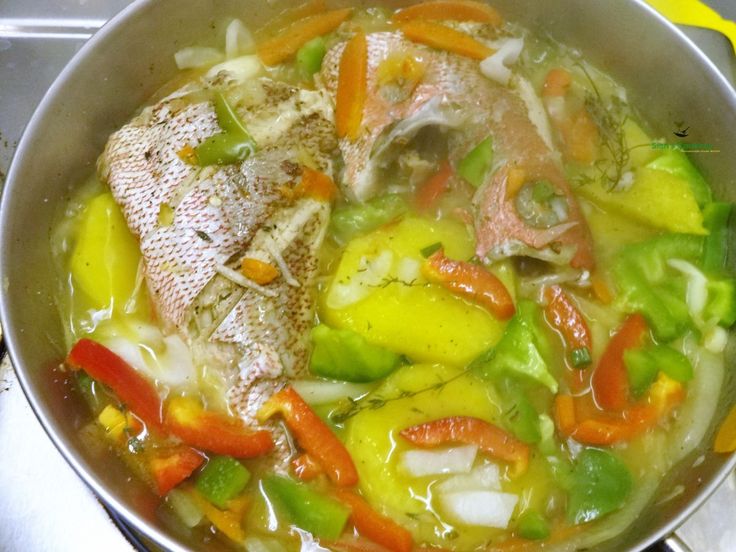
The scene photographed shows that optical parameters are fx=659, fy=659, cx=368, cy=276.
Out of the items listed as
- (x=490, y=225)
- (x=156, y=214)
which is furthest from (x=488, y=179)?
(x=156, y=214)

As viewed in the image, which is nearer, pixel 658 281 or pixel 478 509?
pixel 478 509

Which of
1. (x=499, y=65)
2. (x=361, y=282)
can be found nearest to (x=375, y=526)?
(x=361, y=282)

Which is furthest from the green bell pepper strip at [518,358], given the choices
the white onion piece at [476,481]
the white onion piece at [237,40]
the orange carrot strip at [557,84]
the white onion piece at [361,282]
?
the white onion piece at [237,40]

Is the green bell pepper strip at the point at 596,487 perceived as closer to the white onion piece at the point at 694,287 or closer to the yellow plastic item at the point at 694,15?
the white onion piece at the point at 694,287

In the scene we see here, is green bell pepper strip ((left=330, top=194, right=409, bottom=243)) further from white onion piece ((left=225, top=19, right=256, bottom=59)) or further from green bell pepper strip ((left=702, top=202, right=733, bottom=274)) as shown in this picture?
green bell pepper strip ((left=702, top=202, right=733, bottom=274))

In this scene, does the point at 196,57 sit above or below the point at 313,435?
above

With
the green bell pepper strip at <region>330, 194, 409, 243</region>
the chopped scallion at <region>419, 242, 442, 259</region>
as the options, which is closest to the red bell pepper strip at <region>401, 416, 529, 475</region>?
the chopped scallion at <region>419, 242, 442, 259</region>

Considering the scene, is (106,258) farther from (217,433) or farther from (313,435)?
(313,435)

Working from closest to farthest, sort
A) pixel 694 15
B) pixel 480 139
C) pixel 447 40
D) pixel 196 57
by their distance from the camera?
pixel 480 139
pixel 447 40
pixel 196 57
pixel 694 15
